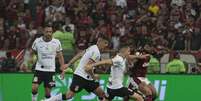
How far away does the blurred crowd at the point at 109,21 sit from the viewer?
24328 mm

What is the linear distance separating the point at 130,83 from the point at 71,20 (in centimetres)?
718

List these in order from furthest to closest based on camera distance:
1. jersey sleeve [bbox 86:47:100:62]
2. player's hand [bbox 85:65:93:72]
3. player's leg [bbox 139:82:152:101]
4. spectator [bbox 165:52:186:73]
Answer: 1. spectator [bbox 165:52:186:73]
2. player's leg [bbox 139:82:152:101]
3. jersey sleeve [bbox 86:47:100:62]
4. player's hand [bbox 85:65:93:72]

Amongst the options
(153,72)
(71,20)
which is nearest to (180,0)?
(71,20)

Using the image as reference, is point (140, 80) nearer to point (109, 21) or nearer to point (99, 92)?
point (99, 92)

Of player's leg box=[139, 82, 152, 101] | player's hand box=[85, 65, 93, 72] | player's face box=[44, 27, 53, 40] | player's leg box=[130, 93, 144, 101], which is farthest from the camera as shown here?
player's leg box=[139, 82, 152, 101]

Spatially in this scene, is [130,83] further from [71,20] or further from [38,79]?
[71,20]

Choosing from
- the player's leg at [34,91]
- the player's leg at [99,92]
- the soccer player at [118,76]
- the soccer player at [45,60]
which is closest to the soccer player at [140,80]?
the soccer player at [118,76]

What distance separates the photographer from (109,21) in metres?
26.0

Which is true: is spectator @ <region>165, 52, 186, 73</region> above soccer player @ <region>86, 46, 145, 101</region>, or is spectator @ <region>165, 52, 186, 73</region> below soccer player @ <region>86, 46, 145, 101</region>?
below

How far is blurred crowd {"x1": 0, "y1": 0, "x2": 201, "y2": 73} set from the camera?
24.3 metres

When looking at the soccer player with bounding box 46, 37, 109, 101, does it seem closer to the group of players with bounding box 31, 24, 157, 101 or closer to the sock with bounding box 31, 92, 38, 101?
the group of players with bounding box 31, 24, 157, 101

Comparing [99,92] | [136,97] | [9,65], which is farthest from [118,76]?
[9,65]

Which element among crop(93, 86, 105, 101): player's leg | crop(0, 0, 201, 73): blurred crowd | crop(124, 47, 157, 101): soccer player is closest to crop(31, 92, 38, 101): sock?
crop(93, 86, 105, 101): player's leg

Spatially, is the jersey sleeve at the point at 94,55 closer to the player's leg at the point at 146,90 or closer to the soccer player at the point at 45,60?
the soccer player at the point at 45,60
